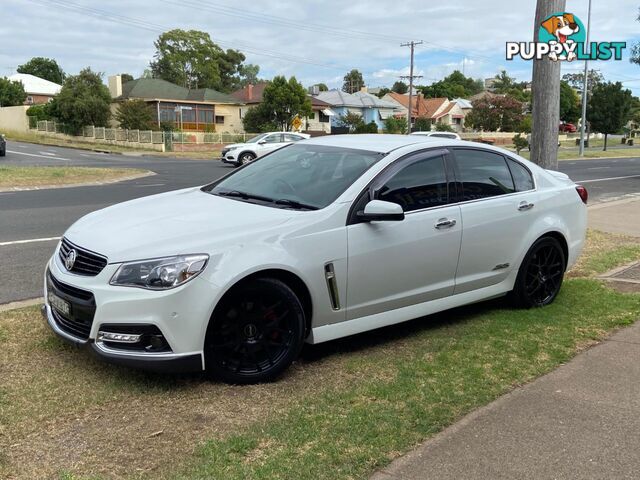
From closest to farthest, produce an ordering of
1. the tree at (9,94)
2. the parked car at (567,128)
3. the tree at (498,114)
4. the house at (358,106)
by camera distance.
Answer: the tree at (498,114)
the house at (358,106)
the tree at (9,94)
the parked car at (567,128)

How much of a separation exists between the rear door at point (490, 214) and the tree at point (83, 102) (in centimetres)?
4899

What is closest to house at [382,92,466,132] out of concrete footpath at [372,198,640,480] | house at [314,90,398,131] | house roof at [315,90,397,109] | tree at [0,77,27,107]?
house at [314,90,398,131]

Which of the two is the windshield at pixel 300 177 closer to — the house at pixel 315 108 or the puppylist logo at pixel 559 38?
the puppylist logo at pixel 559 38

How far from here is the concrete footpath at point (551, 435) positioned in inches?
122

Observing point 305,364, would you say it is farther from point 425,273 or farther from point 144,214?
point 144,214

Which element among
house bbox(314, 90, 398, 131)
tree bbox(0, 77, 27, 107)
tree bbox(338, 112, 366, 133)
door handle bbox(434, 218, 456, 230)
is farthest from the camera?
tree bbox(0, 77, 27, 107)

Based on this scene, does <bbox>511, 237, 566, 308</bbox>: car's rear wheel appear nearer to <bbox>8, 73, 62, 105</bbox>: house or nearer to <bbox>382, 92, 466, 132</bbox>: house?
<bbox>382, 92, 466, 132</bbox>: house

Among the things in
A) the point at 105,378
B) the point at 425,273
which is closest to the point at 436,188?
the point at 425,273

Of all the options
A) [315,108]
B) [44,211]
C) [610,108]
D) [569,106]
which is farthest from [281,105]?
[569,106]

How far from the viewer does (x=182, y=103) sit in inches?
2312

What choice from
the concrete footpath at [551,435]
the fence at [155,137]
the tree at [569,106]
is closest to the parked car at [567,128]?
the tree at [569,106]

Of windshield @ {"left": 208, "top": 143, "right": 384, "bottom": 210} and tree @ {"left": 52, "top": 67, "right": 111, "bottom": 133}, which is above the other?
tree @ {"left": 52, "top": 67, "right": 111, "bottom": 133}

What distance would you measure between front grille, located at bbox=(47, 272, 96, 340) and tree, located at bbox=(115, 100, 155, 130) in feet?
146

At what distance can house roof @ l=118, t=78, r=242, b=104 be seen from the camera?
57344 millimetres
